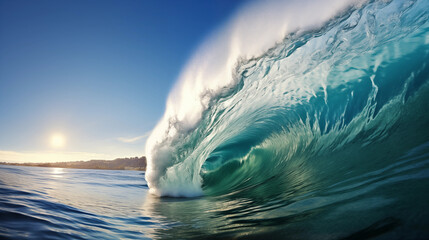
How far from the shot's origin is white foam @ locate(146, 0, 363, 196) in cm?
465

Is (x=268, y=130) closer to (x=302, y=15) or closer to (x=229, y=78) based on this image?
(x=229, y=78)

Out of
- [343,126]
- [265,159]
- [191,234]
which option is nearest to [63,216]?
[191,234]

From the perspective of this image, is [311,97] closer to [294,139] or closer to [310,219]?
[294,139]

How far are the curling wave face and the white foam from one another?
0.03 metres

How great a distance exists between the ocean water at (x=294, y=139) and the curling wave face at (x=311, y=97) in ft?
0.09

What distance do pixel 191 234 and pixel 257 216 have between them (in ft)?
2.72

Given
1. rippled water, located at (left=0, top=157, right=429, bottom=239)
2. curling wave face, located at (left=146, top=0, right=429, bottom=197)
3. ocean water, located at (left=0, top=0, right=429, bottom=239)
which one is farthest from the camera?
curling wave face, located at (left=146, top=0, right=429, bottom=197)

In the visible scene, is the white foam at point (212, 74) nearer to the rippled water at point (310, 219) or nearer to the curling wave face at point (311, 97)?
the curling wave face at point (311, 97)

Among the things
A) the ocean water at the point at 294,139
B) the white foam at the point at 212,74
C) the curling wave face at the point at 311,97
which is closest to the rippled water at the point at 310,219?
the ocean water at the point at 294,139

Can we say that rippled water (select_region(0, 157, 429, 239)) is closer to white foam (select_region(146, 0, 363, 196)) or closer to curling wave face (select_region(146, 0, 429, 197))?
curling wave face (select_region(146, 0, 429, 197))


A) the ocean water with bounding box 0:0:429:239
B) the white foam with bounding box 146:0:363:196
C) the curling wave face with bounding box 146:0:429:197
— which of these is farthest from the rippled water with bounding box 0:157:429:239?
the white foam with bounding box 146:0:363:196

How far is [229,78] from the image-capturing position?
209 inches

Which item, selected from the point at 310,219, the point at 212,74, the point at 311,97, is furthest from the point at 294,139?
the point at 310,219

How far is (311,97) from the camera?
20.9ft
